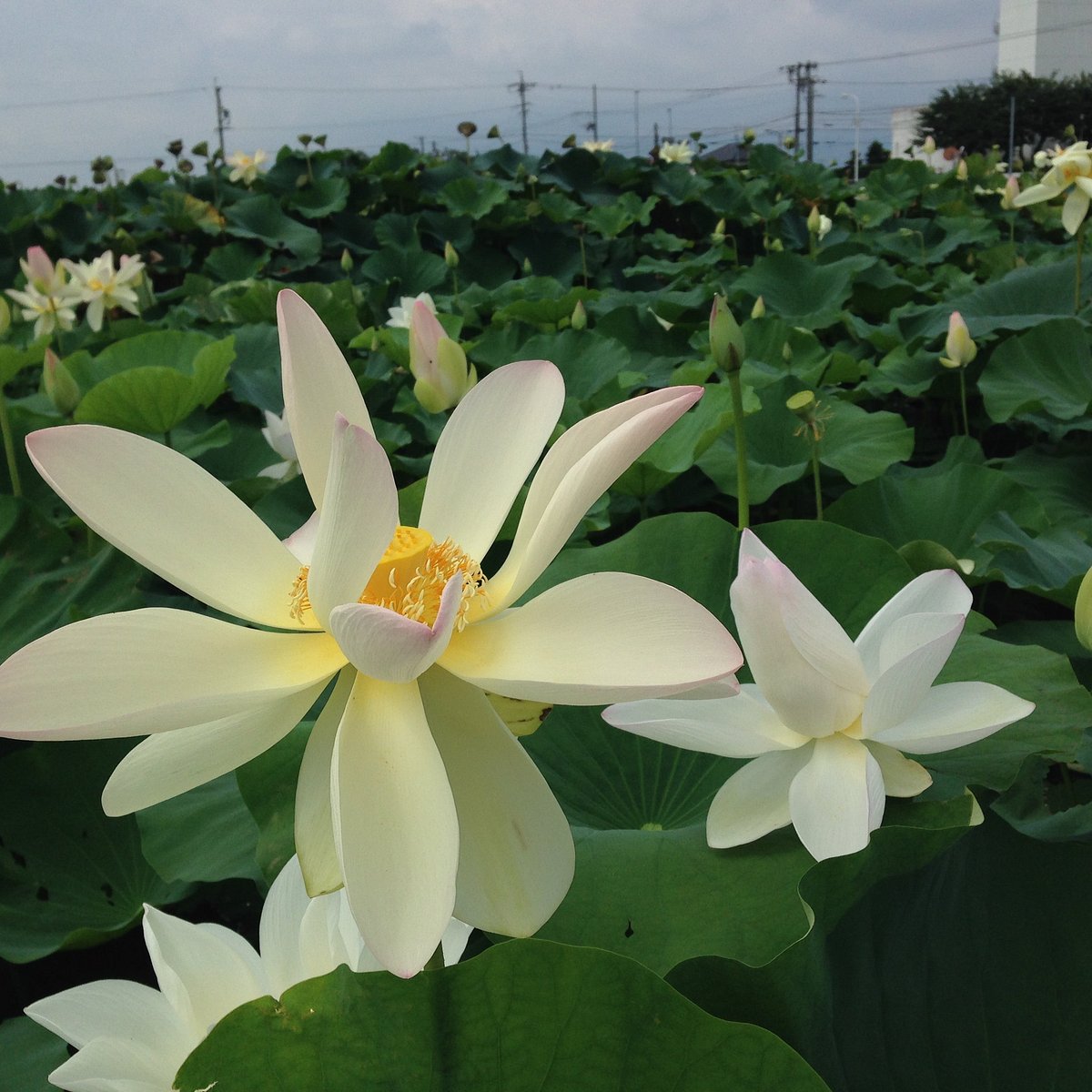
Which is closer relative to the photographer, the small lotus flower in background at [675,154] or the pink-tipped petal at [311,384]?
the pink-tipped petal at [311,384]

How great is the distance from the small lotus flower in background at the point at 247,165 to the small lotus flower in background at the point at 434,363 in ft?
15.9

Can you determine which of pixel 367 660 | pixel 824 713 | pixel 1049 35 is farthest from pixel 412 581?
pixel 1049 35

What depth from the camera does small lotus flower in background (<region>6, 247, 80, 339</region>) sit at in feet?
8.98

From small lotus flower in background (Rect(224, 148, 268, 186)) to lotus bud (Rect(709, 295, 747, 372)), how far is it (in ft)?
16.7

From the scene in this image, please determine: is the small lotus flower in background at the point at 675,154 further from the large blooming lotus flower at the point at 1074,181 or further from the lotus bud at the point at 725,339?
the lotus bud at the point at 725,339

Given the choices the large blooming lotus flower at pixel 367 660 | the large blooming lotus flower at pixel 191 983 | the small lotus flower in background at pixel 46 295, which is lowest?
the large blooming lotus flower at pixel 191 983

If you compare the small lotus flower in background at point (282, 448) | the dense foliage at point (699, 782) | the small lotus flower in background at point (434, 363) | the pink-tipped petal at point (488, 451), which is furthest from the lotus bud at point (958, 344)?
the pink-tipped petal at point (488, 451)

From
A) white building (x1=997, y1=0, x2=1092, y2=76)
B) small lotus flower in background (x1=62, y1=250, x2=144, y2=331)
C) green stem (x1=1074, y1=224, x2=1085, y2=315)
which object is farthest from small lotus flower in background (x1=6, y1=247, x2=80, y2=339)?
white building (x1=997, y1=0, x2=1092, y2=76)

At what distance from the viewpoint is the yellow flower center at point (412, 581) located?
1.76 feet

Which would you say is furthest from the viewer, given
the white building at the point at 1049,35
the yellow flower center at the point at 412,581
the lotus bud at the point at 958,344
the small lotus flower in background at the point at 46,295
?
the white building at the point at 1049,35

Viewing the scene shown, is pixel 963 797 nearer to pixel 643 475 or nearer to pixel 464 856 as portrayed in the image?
pixel 464 856

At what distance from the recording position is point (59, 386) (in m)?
1.75

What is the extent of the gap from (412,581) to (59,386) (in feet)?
4.82

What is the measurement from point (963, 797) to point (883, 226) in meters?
5.06
